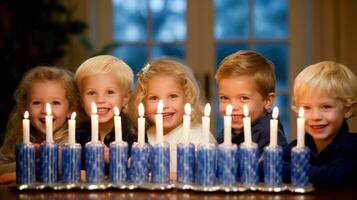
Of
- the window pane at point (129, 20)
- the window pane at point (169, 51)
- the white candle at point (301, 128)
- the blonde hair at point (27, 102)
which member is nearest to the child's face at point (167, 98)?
the blonde hair at point (27, 102)

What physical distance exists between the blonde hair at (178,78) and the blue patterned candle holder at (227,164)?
653 millimetres

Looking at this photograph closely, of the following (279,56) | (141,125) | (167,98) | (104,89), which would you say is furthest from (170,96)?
(279,56)

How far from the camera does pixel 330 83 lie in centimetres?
302

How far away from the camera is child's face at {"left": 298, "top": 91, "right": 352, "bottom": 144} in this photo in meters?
3.01

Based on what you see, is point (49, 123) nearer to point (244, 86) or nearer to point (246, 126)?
point (246, 126)

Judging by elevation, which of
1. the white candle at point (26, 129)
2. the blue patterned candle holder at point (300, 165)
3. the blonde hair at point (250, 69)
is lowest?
the blue patterned candle holder at point (300, 165)

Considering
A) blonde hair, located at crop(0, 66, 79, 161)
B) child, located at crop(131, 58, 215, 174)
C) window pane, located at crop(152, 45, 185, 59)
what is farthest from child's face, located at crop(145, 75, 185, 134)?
window pane, located at crop(152, 45, 185, 59)

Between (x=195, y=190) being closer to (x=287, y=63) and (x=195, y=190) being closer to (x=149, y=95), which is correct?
(x=149, y=95)

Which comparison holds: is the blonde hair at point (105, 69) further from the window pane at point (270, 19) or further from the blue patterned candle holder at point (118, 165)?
the window pane at point (270, 19)

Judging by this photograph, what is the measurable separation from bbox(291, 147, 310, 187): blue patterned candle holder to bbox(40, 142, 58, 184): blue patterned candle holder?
2.50 feet

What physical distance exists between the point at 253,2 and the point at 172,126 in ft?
9.94

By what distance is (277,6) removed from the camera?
6273 millimetres

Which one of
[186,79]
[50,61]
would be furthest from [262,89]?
[50,61]

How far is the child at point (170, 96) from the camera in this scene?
3389mm
